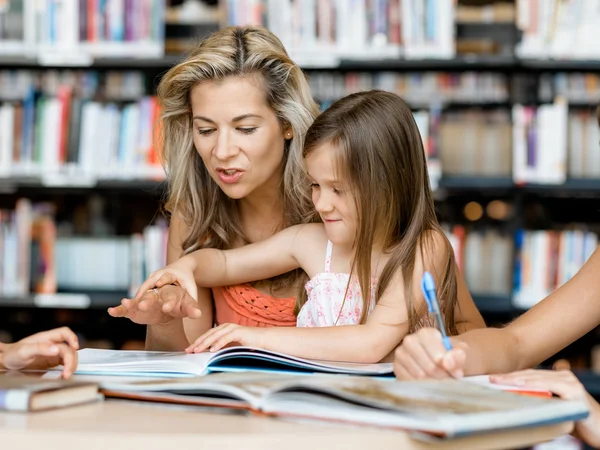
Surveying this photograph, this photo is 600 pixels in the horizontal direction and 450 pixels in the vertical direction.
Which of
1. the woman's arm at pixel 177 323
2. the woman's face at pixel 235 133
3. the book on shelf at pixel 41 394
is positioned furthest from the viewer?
the woman's face at pixel 235 133

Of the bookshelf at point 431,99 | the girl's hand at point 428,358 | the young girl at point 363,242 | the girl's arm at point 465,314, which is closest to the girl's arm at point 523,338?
the girl's hand at point 428,358

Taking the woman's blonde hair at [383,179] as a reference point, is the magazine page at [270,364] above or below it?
below

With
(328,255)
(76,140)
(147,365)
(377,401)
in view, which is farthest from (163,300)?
(76,140)

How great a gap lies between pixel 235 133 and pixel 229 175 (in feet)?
0.26

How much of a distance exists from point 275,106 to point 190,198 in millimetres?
255

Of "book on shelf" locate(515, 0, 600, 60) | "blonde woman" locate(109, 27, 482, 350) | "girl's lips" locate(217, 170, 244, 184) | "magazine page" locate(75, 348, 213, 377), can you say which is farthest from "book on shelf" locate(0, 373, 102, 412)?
"book on shelf" locate(515, 0, 600, 60)

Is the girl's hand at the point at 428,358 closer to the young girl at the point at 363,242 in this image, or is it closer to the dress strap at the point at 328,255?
the young girl at the point at 363,242

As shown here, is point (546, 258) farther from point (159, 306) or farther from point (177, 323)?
point (159, 306)

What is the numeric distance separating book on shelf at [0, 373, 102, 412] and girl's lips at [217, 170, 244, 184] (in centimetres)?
81

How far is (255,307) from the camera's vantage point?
166 centimetres

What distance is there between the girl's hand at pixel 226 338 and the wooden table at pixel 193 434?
0.39 metres

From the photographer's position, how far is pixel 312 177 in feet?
4.88

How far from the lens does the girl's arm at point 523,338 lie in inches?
36.9

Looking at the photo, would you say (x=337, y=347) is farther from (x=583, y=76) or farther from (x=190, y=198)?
(x=583, y=76)
